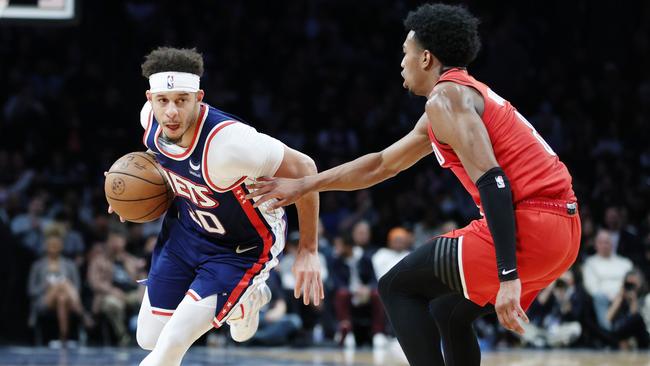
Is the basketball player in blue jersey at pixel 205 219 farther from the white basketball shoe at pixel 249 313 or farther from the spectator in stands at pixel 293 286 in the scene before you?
the spectator in stands at pixel 293 286

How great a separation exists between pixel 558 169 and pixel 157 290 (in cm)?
209

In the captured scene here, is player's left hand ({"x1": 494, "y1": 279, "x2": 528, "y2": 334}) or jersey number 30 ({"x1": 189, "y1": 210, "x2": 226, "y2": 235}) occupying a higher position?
jersey number 30 ({"x1": 189, "y1": 210, "x2": 226, "y2": 235})

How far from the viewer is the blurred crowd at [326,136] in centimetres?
1069

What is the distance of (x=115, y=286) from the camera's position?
35.2 feet

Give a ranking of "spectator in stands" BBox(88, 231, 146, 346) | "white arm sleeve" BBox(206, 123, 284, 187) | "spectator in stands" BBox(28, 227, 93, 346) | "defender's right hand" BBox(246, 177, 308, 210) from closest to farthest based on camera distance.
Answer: "defender's right hand" BBox(246, 177, 308, 210), "white arm sleeve" BBox(206, 123, 284, 187), "spectator in stands" BBox(28, 227, 93, 346), "spectator in stands" BBox(88, 231, 146, 346)

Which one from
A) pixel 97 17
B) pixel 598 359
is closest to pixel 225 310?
pixel 598 359

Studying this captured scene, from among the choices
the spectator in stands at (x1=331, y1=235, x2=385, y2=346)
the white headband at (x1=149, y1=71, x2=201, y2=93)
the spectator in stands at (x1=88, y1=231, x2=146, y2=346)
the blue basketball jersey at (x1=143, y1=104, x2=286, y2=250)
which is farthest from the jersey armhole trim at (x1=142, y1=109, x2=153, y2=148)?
the spectator in stands at (x1=331, y1=235, x2=385, y2=346)

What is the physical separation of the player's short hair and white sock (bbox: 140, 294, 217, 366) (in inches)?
62.8

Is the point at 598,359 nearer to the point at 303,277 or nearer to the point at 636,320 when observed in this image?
the point at 636,320

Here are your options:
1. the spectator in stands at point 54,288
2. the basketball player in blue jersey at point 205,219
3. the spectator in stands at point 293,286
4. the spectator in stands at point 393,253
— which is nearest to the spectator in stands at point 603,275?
the spectator in stands at point 393,253

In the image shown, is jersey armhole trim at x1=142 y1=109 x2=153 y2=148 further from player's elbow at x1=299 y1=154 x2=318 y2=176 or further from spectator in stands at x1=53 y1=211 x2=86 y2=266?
spectator in stands at x1=53 y1=211 x2=86 y2=266

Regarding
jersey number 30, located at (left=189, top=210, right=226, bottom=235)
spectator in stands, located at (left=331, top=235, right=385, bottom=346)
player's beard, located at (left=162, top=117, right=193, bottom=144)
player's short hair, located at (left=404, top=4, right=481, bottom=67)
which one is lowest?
spectator in stands, located at (left=331, top=235, right=385, bottom=346)

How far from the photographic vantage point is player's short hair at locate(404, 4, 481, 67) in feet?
14.4

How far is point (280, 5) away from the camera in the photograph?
16.4 meters
